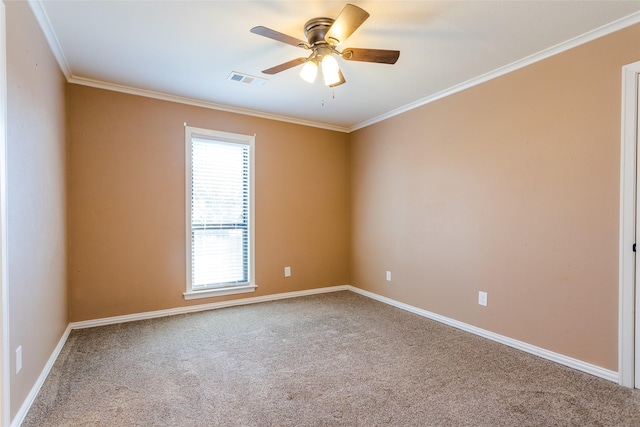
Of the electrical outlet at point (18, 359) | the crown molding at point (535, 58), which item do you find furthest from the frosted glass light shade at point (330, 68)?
the electrical outlet at point (18, 359)

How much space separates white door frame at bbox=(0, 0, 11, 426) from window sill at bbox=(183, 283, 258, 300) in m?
2.21

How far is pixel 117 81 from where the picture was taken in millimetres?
3352

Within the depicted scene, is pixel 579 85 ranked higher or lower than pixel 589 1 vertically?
lower

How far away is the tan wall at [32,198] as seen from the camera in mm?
1785

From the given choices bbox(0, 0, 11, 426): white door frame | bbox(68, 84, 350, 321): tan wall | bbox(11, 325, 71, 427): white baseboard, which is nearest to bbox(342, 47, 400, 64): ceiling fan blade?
bbox(0, 0, 11, 426): white door frame

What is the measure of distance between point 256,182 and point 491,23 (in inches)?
119

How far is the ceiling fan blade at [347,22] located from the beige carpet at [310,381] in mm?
2285

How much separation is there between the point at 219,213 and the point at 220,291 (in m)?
0.97

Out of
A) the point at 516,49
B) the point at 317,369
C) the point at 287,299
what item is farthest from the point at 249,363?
the point at 516,49

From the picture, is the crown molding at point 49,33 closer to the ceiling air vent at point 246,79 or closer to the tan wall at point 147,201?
the tan wall at point 147,201

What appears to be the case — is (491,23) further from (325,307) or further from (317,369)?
(325,307)

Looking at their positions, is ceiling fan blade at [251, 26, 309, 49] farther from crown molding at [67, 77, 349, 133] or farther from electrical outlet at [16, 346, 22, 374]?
electrical outlet at [16, 346, 22, 374]

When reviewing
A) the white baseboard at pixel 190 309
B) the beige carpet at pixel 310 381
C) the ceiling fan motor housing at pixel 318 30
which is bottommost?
the beige carpet at pixel 310 381

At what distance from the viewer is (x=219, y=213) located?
4.10 m
